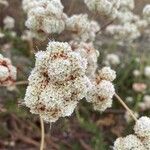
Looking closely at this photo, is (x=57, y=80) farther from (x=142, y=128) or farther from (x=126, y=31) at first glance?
(x=126, y=31)

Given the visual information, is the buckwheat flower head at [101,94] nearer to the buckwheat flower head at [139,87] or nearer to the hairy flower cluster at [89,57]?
the hairy flower cluster at [89,57]

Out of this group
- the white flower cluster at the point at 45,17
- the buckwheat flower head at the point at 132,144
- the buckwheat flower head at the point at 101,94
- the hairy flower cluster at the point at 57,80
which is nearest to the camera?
the hairy flower cluster at the point at 57,80

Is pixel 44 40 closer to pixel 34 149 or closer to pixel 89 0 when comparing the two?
pixel 89 0

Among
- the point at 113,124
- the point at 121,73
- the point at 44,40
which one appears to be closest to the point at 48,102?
the point at 44,40

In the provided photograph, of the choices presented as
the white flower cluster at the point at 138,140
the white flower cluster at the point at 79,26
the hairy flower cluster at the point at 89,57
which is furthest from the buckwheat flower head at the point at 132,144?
the white flower cluster at the point at 79,26

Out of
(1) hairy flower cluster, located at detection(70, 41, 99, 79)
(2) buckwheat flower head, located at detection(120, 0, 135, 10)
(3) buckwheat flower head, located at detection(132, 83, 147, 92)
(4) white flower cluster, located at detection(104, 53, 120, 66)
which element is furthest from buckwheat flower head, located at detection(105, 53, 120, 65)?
(1) hairy flower cluster, located at detection(70, 41, 99, 79)

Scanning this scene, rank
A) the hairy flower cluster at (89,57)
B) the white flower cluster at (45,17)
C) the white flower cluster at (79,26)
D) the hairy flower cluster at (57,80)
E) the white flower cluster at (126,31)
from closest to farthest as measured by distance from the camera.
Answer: the hairy flower cluster at (57,80) < the hairy flower cluster at (89,57) < the white flower cluster at (45,17) < the white flower cluster at (79,26) < the white flower cluster at (126,31)

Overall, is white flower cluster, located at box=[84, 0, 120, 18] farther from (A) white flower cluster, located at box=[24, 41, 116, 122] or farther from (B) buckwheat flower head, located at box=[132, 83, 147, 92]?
(B) buckwheat flower head, located at box=[132, 83, 147, 92]
